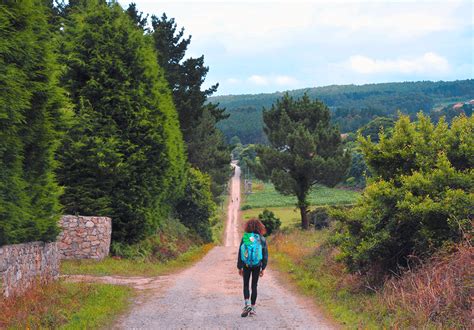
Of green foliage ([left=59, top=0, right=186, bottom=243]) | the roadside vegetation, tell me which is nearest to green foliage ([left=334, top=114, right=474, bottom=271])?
the roadside vegetation

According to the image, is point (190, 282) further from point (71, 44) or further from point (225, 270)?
point (71, 44)

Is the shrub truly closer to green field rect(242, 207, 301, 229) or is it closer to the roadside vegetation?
green field rect(242, 207, 301, 229)

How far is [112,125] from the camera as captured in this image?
2008 centimetres

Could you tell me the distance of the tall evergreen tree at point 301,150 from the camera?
4297cm

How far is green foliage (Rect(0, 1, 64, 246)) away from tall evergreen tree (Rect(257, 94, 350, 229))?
103 feet

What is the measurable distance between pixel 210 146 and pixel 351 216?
125 ft

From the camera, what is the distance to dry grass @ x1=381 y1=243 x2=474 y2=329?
26.9 feet

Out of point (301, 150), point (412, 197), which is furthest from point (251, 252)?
point (301, 150)

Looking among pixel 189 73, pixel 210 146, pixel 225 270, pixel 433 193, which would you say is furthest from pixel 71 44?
pixel 210 146

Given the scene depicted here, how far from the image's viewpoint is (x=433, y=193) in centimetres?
1107

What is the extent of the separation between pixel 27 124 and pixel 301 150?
33.1m

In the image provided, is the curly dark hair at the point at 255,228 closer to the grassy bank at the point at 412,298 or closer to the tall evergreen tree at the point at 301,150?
the grassy bank at the point at 412,298

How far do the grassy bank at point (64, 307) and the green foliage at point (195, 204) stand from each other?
23755mm

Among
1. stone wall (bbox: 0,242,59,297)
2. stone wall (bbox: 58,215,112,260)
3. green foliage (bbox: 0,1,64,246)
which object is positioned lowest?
stone wall (bbox: 58,215,112,260)
